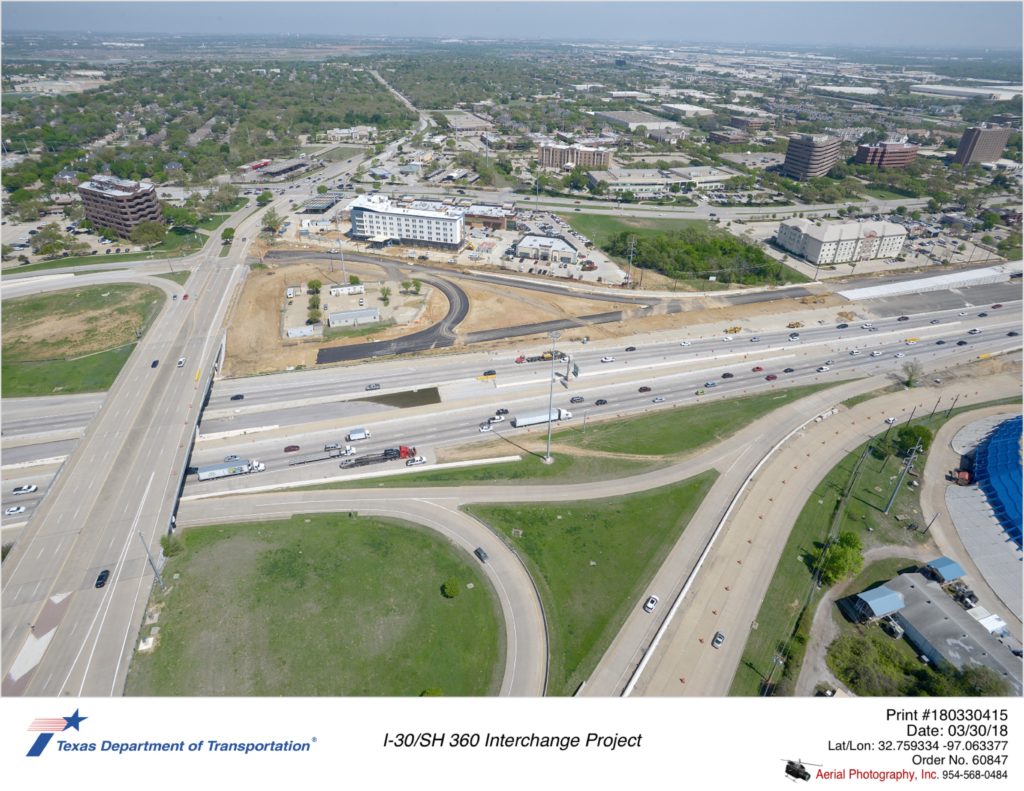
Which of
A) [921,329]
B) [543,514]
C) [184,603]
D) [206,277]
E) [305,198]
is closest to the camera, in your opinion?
[184,603]

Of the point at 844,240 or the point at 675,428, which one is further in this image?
the point at 844,240

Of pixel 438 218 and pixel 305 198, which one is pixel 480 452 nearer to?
pixel 438 218

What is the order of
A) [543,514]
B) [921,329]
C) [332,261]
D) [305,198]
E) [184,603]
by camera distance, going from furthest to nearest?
[305,198] → [332,261] → [921,329] → [543,514] → [184,603]

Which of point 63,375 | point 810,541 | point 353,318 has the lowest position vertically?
point 810,541

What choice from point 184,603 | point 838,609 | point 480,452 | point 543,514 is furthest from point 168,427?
point 838,609

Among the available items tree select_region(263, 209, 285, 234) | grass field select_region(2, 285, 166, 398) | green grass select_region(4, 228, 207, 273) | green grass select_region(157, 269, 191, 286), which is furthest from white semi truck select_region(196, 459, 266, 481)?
tree select_region(263, 209, 285, 234)


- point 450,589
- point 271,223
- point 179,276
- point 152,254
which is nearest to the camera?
point 450,589
